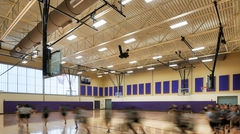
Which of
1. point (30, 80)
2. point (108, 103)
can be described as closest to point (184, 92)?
point (108, 103)

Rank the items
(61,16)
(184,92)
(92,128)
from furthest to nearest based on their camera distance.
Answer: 1. (184,92)
2. (92,128)
3. (61,16)

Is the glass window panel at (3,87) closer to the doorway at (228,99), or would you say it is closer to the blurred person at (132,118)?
the blurred person at (132,118)

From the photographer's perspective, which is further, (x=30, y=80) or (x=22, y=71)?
(x=30, y=80)

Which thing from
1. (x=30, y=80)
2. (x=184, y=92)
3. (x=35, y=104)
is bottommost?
(x=35, y=104)

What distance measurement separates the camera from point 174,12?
11.9 metres

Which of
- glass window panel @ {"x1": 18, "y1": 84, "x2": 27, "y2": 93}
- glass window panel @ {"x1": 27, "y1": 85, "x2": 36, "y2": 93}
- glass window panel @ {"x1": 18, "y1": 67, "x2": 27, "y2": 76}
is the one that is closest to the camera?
glass window panel @ {"x1": 18, "y1": 84, "x2": 27, "y2": 93}

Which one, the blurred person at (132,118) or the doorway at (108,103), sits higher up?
the blurred person at (132,118)

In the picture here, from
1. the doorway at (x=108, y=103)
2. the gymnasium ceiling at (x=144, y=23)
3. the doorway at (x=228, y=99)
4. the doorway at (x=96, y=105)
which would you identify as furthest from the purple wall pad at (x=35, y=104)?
the doorway at (x=228, y=99)

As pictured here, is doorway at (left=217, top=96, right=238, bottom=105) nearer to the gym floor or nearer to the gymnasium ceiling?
the gymnasium ceiling

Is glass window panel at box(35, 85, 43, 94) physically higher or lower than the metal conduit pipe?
lower

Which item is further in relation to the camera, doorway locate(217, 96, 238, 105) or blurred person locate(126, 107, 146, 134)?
doorway locate(217, 96, 238, 105)

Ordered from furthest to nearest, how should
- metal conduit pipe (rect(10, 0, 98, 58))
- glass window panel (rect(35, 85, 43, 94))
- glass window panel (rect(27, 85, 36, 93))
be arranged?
1. glass window panel (rect(35, 85, 43, 94))
2. glass window panel (rect(27, 85, 36, 93))
3. metal conduit pipe (rect(10, 0, 98, 58))

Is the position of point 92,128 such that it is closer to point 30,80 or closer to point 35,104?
point 35,104

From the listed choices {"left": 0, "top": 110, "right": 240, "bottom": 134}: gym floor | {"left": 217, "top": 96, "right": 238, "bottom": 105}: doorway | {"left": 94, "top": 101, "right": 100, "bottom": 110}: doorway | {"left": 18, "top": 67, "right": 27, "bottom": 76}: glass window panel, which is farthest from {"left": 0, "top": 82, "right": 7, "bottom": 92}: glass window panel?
{"left": 217, "top": 96, "right": 238, "bottom": 105}: doorway
